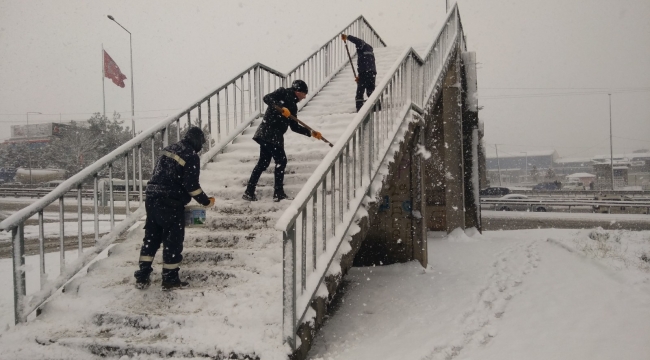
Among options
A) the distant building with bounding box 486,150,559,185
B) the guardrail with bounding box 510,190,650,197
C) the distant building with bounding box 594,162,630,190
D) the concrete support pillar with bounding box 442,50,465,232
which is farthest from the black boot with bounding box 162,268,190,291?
the distant building with bounding box 486,150,559,185

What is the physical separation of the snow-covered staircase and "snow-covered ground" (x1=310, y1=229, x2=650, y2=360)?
74 cm

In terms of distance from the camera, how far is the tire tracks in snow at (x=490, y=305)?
12.8ft

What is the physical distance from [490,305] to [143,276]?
394 cm

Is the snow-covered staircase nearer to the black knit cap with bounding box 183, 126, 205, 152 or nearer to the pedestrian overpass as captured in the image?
the pedestrian overpass

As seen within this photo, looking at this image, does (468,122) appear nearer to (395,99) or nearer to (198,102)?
(395,99)

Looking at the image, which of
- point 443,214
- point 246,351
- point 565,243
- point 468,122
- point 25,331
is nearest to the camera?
point 246,351

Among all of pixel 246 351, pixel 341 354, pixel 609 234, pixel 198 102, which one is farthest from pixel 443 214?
pixel 246 351

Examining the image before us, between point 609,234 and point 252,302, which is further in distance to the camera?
point 609,234

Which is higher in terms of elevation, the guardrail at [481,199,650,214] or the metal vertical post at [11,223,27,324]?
the metal vertical post at [11,223,27,324]

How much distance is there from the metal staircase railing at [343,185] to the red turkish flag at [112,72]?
18648 mm

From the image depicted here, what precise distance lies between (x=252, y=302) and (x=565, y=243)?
27.5ft

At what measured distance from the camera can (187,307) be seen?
3861 millimetres

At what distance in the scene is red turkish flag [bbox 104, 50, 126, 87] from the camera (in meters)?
21.5

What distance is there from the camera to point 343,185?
479 centimetres
